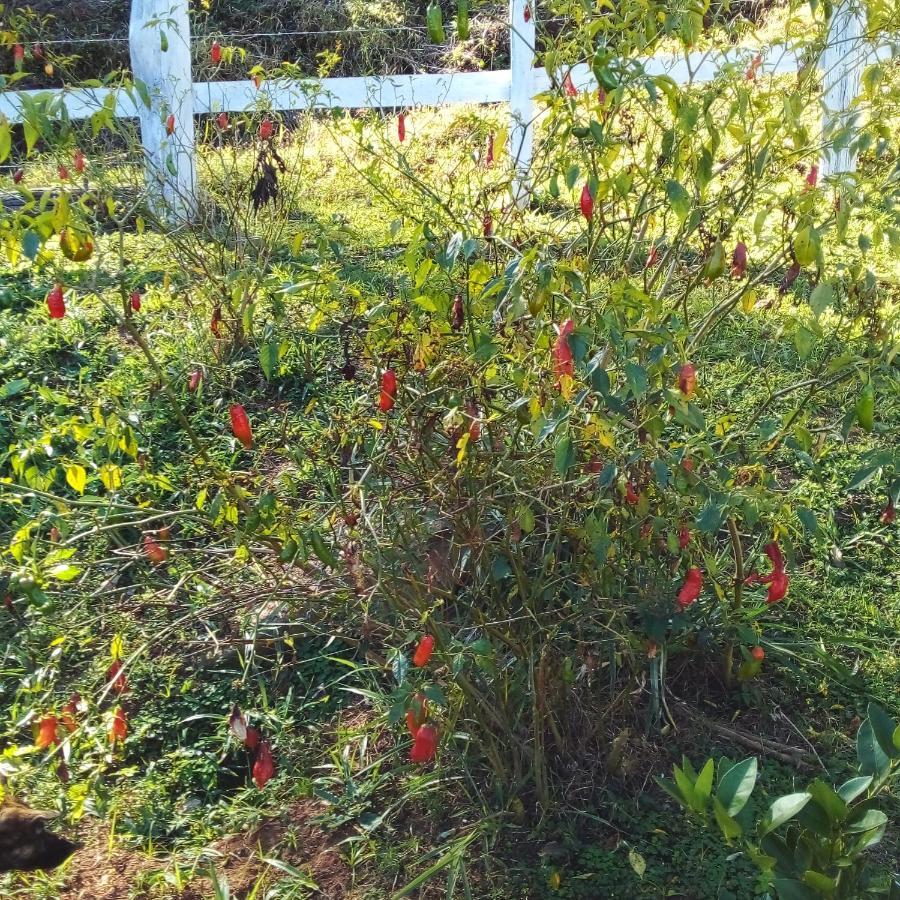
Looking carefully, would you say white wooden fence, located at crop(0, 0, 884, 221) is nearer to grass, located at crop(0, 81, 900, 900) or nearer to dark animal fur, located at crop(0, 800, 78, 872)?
grass, located at crop(0, 81, 900, 900)

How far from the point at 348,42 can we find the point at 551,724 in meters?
8.13

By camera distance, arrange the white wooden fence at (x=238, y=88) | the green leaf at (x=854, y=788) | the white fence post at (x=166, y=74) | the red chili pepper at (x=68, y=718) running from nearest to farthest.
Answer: the green leaf at (x=854, y=788) < the red chili pepper at (x=68, y=718) < the white wooden fence at (x=238, y=88) < the white fence post at (x=166, y=74)

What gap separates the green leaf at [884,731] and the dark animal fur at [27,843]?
1639 millimetres

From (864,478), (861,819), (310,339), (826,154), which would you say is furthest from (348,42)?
(861,819)

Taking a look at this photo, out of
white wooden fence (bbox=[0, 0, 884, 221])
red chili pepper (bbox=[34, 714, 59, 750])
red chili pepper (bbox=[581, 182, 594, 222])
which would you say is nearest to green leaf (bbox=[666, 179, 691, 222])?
red chili pepper (bbox=[581, 182, 594, 222])

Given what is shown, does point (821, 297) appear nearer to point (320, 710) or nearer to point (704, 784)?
point (704, 784)

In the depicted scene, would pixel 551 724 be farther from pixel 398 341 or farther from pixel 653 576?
pixel 398 341

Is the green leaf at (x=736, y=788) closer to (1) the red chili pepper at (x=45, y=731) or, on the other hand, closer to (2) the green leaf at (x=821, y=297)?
(2) the green leaf at (x=821, y=297)

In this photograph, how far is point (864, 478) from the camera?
1979 millimetres

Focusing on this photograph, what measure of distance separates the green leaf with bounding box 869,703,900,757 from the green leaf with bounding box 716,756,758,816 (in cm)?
19

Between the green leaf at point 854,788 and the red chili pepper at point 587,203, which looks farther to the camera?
the red chili pepper at point 587,203

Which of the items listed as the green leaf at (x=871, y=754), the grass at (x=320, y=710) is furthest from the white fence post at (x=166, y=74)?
the green leaf at (x=871, y=754)

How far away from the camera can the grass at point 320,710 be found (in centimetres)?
233

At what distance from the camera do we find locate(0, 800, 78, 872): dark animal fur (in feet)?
7.18
